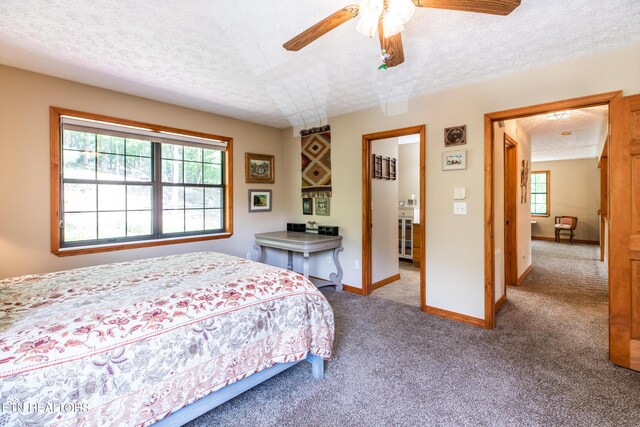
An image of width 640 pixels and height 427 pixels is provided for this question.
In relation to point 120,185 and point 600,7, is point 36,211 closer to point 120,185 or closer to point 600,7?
point 120,185

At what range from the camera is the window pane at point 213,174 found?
12.9 ft

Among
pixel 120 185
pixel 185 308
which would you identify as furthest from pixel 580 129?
pixel 120 185

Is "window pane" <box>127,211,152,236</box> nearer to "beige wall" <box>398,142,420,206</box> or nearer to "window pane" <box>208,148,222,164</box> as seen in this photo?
"window pane" <box>208,148,222,164</box>

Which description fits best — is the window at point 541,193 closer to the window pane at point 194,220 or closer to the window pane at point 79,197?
the window pane at point 194,220

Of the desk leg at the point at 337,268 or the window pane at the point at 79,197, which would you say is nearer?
the window pane at the point at 79,197

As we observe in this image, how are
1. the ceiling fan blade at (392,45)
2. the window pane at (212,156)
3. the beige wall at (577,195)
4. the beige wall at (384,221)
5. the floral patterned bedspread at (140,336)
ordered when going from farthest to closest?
1. the beige wall at (577,195)
2. the beige wall at (384,221)
3. the window pane at (212,156)
4. the ceiling fan blade at (392,45)
5. the floral patterned bedspread at (140,336)

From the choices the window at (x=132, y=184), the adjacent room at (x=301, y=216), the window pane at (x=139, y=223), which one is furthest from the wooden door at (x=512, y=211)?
the window pane at (x=139, y=223)

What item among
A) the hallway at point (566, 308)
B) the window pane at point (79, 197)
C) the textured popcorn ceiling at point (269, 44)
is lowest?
the hallway at point (566, 308)

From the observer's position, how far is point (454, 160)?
300cm

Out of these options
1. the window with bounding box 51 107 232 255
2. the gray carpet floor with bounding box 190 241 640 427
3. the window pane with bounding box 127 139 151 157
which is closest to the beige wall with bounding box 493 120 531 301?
the gray carpet floor with bounding box 190 241 640 427

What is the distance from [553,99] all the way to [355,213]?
2.30m

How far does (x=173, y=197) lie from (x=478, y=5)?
138 inches

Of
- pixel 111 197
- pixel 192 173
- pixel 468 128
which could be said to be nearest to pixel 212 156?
pixel 192 173

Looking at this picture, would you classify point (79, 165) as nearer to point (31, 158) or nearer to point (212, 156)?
point (31, 158)
